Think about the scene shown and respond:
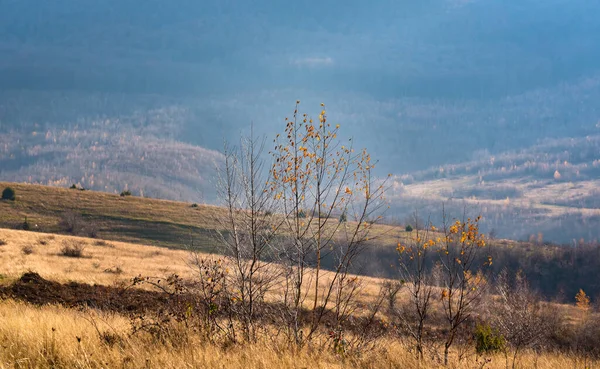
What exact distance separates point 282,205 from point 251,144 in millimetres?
1280

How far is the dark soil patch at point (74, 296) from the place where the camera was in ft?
53.8

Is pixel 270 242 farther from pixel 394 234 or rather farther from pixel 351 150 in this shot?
pixel 394 234

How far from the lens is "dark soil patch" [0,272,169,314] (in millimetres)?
Answer: 16391

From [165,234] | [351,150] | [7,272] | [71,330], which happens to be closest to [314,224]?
[351,150]

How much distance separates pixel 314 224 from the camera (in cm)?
1123

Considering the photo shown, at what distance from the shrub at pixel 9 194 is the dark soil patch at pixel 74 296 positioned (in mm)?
48995

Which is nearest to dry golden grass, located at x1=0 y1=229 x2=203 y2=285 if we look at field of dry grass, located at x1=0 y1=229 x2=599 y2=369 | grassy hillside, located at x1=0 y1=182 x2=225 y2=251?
grassy hillside, located at x1=0 y1=182 x2=225 y2=251

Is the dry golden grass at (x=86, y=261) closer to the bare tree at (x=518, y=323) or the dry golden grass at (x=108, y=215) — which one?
the dry golden grass at (x=108, y=215)

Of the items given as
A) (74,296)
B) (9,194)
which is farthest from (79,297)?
(9,194)

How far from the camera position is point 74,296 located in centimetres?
1794

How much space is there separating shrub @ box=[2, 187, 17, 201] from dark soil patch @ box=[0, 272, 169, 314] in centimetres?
4899

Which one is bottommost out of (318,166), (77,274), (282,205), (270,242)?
(77,274)

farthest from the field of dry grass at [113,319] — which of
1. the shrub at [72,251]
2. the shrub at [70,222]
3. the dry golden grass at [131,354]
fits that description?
the shrub at [70,222]

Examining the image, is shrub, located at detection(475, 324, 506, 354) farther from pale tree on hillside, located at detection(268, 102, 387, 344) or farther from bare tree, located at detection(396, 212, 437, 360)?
pale tree on hillside, located at detection(268, 102, 387, 344)
